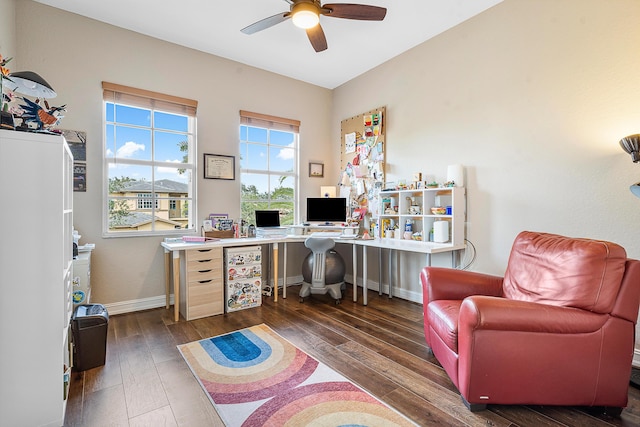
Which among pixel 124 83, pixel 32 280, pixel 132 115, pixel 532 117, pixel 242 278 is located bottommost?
pixel 242 278

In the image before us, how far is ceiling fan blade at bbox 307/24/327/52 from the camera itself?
8.46 ft

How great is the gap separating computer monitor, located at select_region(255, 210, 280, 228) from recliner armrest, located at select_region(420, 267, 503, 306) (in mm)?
2260

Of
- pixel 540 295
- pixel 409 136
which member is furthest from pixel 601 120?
pixel 409 136

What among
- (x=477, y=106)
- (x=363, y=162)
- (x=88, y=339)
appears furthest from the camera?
(x=363, y=162)

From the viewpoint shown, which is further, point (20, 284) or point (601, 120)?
point (601, 120)

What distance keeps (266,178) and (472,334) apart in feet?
10.9

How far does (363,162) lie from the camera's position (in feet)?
14.2

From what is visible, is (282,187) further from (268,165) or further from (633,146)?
(633,146)

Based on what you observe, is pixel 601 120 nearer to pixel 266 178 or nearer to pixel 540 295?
pixel 540 295

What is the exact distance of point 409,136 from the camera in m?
3.72

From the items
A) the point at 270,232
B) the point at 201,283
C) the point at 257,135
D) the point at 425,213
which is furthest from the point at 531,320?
the point at 257,135

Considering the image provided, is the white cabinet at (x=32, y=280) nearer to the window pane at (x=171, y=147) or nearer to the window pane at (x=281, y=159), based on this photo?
the window pane at (x=171, y=147)

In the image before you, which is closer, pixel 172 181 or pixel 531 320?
pixel 531 320

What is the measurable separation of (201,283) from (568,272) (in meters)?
2.98
